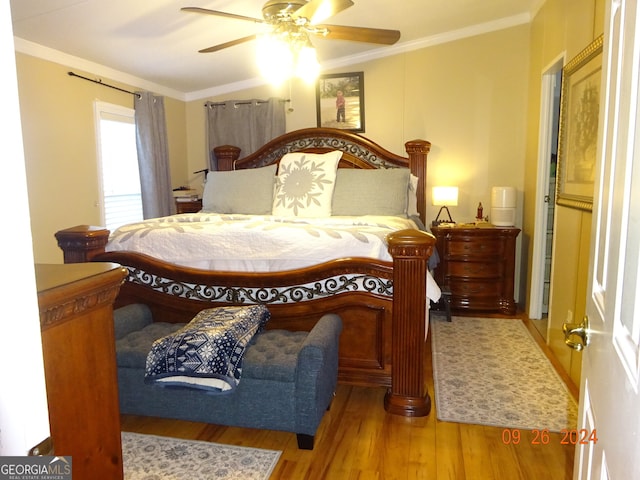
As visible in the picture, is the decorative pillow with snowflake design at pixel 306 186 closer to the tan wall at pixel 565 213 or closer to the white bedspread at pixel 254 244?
the white bedspread at pixel 254 244

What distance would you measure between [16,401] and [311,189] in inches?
122

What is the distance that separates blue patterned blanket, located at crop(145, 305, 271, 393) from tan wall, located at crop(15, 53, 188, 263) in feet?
5.88

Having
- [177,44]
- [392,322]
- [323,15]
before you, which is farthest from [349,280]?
[177,44]

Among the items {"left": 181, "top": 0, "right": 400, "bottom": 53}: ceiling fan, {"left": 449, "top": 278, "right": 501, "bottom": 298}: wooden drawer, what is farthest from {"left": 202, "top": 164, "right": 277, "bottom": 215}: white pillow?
{"left": 449, "top": 278, "right": 501, "bottom": 298}: wooden drawer

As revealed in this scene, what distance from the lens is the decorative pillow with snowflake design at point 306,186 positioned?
3.56 meters

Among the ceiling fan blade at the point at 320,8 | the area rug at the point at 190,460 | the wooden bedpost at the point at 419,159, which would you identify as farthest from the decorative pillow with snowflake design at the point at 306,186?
the area rug at the point at 190,460

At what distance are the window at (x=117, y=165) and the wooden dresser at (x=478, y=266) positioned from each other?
2841mm

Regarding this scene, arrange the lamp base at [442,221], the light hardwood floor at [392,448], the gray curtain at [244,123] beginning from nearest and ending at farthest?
1. the light hardwood floor at [392,448]
2. the lamp base at [442,221]
3. the gray curtain at [244,123]

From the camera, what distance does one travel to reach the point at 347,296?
2346 mm

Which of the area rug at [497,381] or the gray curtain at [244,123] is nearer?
the area rug at [497,381]

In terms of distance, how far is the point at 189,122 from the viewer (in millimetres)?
5113

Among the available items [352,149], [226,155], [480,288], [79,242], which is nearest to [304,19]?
[79,242]

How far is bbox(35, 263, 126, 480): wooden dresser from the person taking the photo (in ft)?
2.66

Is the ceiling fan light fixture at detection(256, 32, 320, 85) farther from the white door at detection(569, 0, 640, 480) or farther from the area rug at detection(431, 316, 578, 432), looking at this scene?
the area rug at detection(431, 316, 578, 432)
